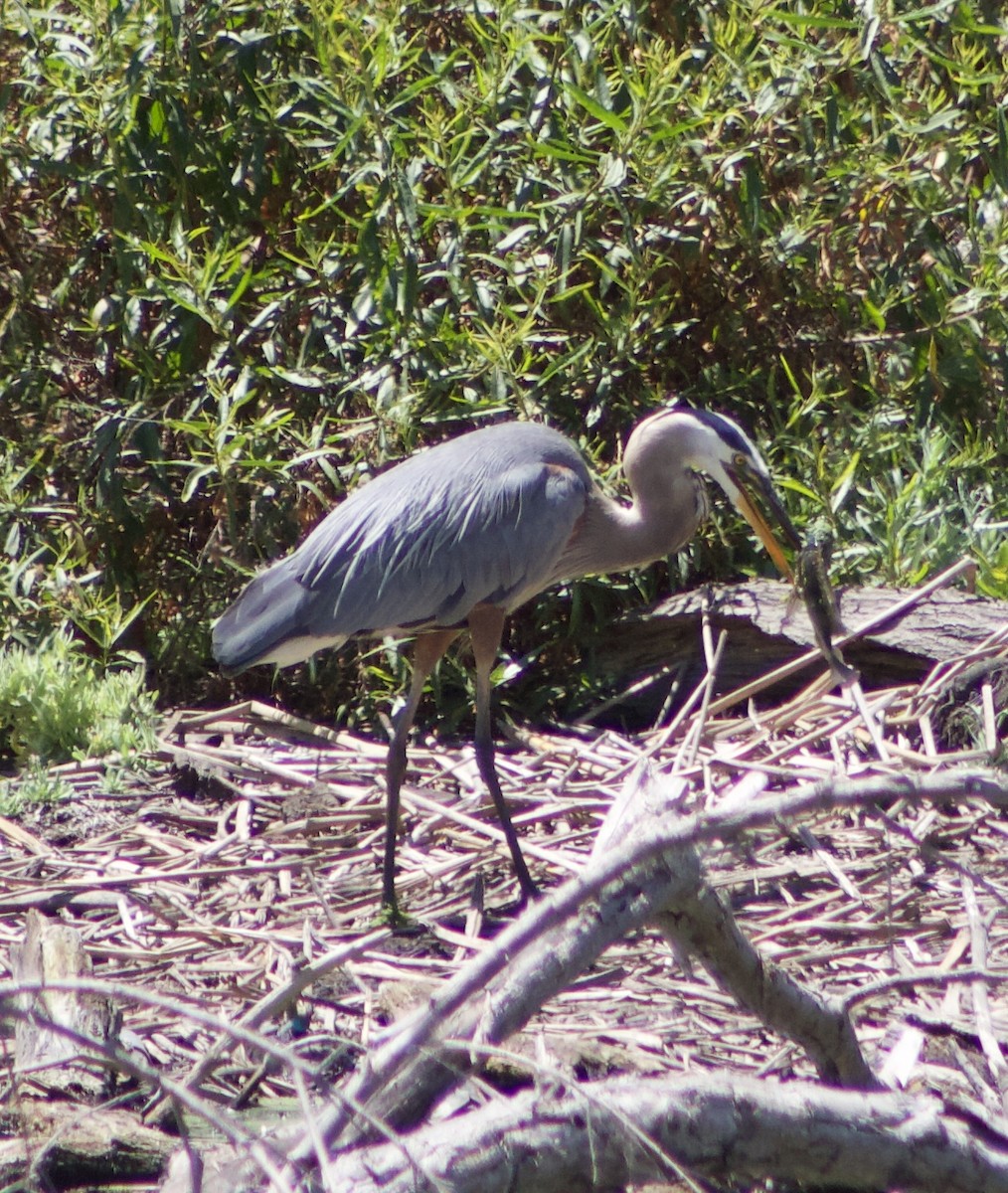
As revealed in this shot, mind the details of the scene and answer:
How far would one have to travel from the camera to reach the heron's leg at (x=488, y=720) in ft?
13.6

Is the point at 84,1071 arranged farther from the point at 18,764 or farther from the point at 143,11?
the point at 143,11

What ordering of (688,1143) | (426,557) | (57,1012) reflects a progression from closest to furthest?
(688,1143)
(57,1012)
(426,557)

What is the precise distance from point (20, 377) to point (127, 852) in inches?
87.5

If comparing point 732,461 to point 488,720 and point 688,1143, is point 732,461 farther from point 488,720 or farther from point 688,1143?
point 688,1143

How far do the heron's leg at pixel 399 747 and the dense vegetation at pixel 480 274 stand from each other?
28.6 inches

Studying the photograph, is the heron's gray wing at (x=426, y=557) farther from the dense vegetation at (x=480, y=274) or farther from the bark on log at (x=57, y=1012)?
the bark on log at (x=57, y=1012)

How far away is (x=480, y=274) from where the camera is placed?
214 inches

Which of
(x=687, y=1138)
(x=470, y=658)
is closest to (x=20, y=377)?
(x=470, y=658)

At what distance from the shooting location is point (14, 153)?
561 centimetres

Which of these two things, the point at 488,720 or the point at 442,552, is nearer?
the point at 488,720

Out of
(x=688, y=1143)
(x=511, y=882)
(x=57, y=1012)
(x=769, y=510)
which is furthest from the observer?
(x=769, y=510)

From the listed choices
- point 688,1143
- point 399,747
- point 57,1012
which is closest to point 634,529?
point 399,747

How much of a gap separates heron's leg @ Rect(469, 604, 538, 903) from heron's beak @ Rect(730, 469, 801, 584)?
2.68ft

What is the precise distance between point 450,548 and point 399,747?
605 millimetres
